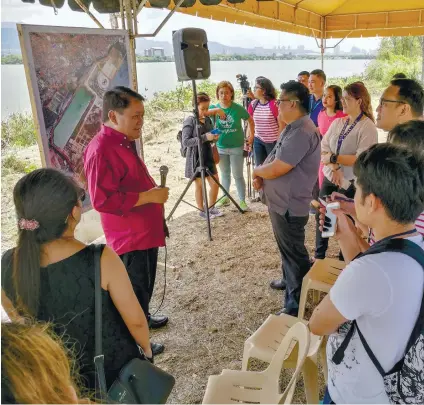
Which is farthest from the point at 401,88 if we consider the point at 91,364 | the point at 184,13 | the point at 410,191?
the point at 184,13

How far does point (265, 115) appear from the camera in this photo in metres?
4.27

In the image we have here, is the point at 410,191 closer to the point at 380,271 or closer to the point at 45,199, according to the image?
the point at 380,271

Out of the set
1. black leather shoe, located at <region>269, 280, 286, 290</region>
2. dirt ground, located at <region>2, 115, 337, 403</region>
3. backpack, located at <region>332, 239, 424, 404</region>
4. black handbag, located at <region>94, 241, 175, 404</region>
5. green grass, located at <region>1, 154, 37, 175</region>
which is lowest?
dirt ground, located at <region>2, 115, 337, 403</region>

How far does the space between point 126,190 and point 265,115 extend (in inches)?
105

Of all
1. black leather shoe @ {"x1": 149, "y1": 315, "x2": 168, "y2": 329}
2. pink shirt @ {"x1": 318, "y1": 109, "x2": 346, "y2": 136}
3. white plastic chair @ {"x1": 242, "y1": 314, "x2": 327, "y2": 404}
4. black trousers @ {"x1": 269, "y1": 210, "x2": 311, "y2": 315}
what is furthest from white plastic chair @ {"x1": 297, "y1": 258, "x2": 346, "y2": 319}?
pink shirt @ {"x1": 318, "y1": 109, "x2": 346, "y2": 136}

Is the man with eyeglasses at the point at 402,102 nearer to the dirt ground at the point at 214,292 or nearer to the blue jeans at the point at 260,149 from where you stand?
the dirt ground at the point at 214,292

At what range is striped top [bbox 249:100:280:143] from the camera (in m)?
4.25

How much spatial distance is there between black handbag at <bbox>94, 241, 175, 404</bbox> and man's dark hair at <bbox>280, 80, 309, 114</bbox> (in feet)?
4.89

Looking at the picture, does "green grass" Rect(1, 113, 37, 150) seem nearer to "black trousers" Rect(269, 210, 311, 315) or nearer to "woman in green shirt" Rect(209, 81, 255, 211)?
"woman in green shirt" Rect(209, 81, 255, 211)

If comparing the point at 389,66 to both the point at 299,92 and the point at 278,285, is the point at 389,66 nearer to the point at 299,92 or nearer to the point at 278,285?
the point at 278,285

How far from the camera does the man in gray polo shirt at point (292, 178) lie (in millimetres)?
2182

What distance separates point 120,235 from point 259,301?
1.25 m

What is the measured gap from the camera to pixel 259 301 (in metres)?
2.81

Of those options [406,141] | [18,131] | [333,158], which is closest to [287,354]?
[406,141]
